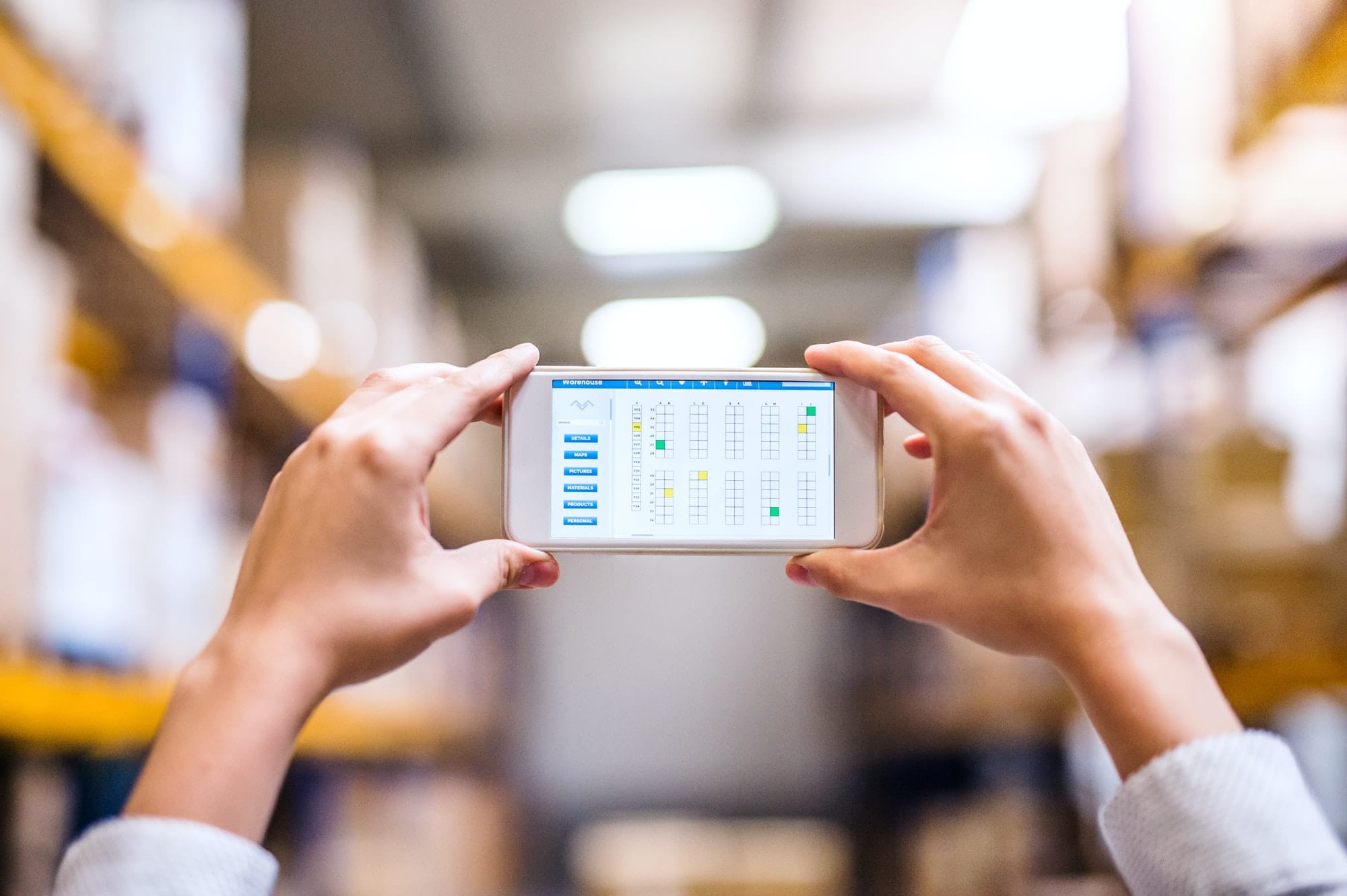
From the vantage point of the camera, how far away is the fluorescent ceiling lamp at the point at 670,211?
9.41 feet

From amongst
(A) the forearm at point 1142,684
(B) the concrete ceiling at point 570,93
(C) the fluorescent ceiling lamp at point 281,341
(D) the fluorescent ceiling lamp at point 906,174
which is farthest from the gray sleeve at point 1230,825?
(D) the fluorescent ceiling lamp at point 906,174

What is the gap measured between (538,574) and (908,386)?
27 cm

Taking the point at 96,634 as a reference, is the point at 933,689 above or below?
below

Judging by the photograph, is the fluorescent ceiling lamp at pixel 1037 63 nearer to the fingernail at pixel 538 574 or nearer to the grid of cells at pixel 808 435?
the grid of cells at pixel 808 435

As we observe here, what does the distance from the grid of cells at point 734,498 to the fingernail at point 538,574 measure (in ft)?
0.42

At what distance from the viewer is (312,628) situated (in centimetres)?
56

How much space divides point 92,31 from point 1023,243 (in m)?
1.87

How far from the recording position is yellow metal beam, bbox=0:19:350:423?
39.8 inches

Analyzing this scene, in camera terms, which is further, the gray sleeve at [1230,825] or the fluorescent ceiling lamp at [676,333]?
the fluorescent ceiling lamp at [676,333]

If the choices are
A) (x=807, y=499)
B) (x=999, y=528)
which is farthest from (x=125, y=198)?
(x=999, y=528)

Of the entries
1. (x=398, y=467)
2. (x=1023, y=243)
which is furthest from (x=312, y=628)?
(x=1023, y=243)

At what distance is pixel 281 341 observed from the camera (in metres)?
1.77

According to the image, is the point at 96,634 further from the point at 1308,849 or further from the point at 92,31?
the point at 1308,849

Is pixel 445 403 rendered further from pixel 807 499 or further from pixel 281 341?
pixel 281 341
